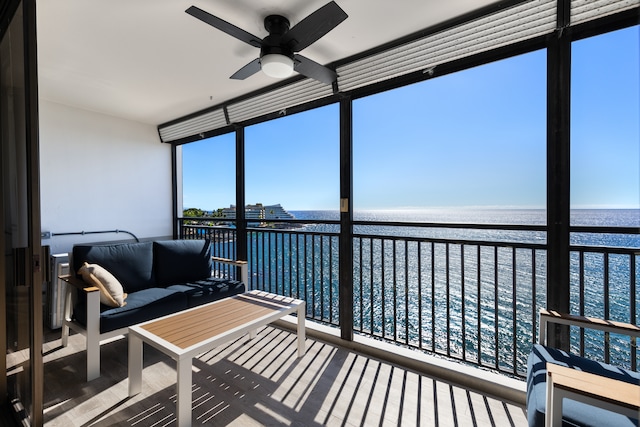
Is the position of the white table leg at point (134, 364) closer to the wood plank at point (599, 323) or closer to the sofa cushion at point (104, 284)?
the sofa cushion at point (104, 284)

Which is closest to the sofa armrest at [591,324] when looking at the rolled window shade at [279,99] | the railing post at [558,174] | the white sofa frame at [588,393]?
the railing post at [558,174]

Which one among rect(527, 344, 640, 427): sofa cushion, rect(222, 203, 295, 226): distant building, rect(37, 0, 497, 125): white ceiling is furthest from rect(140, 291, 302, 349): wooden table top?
rect(37, 0, 497, 125): white ceiling

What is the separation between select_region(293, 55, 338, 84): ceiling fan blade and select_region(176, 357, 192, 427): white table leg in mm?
1994

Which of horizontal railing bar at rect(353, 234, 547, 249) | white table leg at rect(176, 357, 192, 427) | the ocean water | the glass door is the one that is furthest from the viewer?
horizontal railing bar at rect(353, 234, 547, 249)

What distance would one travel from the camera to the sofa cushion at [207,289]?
263cm

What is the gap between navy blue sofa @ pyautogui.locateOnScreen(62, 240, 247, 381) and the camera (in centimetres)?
207

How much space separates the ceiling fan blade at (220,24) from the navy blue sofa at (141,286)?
202 cm

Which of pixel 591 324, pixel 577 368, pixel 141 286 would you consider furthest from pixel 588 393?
pixel 141 286

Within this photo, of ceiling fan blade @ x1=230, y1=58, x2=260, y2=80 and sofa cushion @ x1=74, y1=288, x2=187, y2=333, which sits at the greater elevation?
ceiling fan blade @ x1=230, y1=58, x2=260, y2=80

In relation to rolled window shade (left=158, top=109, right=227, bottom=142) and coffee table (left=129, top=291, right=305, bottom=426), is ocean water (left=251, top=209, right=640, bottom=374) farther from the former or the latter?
rolled window shade (left=158, top=109, right=227, bottom=142)

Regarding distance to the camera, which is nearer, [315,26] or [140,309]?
[315,26]

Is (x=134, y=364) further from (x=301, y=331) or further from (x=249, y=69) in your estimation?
(x=249, y=69)

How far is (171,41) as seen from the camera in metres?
2.22

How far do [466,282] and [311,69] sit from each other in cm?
214
